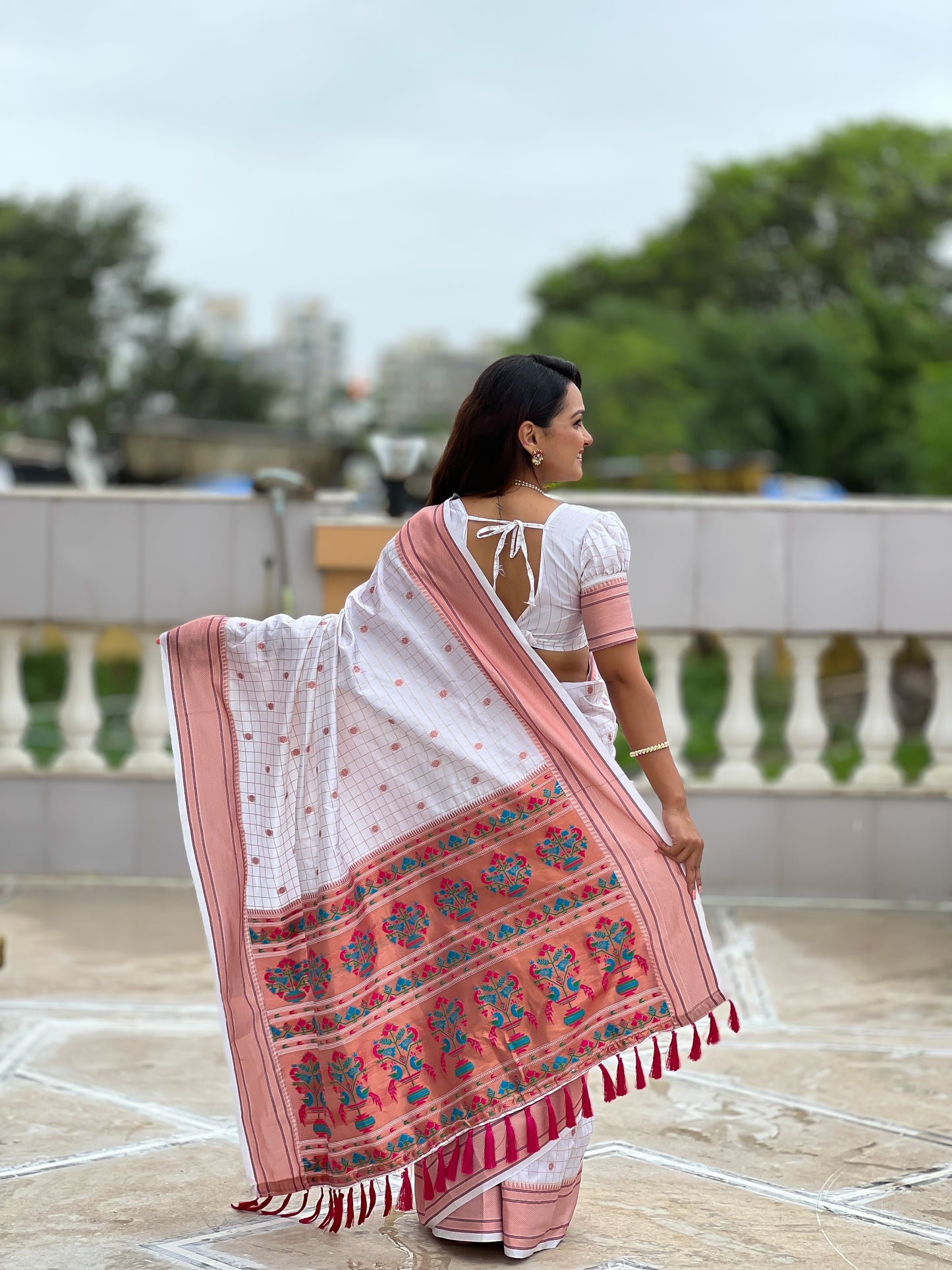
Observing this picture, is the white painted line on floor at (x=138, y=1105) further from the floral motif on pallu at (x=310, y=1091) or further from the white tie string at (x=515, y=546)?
the white tie string at (x=515, y=546)

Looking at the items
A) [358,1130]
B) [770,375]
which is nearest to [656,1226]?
[358,1130]

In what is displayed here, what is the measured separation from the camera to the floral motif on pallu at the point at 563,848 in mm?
2842

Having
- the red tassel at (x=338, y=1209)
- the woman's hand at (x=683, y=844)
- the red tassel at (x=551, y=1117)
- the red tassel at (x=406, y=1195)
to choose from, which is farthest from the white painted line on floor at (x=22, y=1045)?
the woman's hand at (x=683, y=844)

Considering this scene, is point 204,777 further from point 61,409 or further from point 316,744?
point 61,409

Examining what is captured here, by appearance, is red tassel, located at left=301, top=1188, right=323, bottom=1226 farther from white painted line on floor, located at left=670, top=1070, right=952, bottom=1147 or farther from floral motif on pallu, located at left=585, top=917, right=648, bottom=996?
white painted line on floor, located at left=670, top=1070, right=952, bottom=1147

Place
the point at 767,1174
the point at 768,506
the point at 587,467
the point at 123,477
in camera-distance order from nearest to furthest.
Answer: the point at 767,1174, the point at 768,506, the point at 123,477, the point at 587,467

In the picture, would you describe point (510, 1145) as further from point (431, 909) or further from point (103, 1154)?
point (103, 1154)

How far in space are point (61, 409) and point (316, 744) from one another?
133ft

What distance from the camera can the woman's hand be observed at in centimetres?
285

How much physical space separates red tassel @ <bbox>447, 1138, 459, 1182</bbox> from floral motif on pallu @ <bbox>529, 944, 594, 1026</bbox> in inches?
11.5

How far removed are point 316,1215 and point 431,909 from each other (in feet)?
1.97

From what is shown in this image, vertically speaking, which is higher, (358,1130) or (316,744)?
(316,744)

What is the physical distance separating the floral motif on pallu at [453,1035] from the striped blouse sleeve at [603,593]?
70 cm

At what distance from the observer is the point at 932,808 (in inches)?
226
